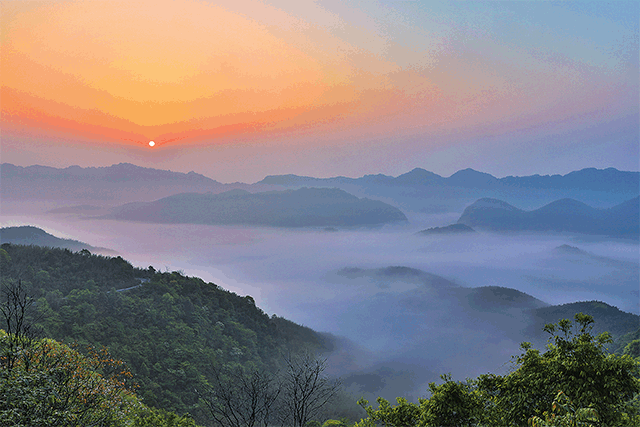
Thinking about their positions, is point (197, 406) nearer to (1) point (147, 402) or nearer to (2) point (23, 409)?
(1) point (147, 402)

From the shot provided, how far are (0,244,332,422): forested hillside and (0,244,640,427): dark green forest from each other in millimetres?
211

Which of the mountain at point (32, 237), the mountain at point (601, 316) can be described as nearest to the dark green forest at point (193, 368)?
the mountain at point (601, 316)

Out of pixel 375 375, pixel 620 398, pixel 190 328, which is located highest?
pixel 620 398

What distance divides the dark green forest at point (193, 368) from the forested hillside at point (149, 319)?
0.69 ft

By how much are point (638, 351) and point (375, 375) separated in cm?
7571

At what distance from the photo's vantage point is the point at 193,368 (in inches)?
1774

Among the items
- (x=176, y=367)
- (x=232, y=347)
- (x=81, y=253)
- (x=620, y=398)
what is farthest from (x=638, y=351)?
(x=81, y=253)

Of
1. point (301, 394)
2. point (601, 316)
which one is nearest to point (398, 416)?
point (301, 394)

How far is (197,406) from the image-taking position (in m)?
38.1

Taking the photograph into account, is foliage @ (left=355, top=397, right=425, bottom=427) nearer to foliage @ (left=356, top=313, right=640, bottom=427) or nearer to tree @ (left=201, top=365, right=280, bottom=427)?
foliage @ (left=356, top=313, right=640, bottom=427)

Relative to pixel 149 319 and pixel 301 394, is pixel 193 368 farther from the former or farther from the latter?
pixel 301 394

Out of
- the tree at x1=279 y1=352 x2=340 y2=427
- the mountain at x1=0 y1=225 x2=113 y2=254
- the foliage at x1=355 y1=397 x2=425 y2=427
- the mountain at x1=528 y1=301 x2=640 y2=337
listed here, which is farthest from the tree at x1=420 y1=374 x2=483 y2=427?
the mountain at x1=0 y1=225 x2=113 y2=254

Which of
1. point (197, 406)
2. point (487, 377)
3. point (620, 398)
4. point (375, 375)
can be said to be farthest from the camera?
point (375, 375)

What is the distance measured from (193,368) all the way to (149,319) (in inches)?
534
